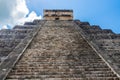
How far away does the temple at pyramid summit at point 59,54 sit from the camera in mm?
8188

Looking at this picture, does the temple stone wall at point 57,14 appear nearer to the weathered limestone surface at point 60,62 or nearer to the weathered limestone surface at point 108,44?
the weathered limestone surface at point 108,44

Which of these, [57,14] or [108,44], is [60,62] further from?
[57,14]

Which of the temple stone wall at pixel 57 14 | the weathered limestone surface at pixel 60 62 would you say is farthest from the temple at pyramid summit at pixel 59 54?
the temple stone wall at pixel 57 14

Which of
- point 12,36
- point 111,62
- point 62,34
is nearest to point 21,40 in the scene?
point 12,36

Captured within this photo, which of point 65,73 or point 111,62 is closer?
point 65,73

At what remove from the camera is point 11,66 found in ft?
28.5

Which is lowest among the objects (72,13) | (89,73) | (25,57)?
(89,73)

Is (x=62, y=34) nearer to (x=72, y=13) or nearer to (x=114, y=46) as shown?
(x=114, y=46)

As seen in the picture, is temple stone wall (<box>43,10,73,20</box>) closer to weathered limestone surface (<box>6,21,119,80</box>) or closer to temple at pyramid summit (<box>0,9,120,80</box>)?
temple at pyramid summit (<box>0,9,120,80</box>)

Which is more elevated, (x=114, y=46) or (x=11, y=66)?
(x=114, y=46)

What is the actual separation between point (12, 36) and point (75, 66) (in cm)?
525

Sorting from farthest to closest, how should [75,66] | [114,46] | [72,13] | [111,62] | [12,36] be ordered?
[72,13], [12,36], [114,46], [111,62], [75,66]

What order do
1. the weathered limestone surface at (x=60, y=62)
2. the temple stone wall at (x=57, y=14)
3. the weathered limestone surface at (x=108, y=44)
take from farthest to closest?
the temple stone wall at (x=57, y=14), the weathered limestone surface at (x=108, y=44), the weathered limestone surface at (x=60, y=62)

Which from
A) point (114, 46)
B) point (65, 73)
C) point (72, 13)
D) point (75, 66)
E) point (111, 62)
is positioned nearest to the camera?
point (65, 73)
